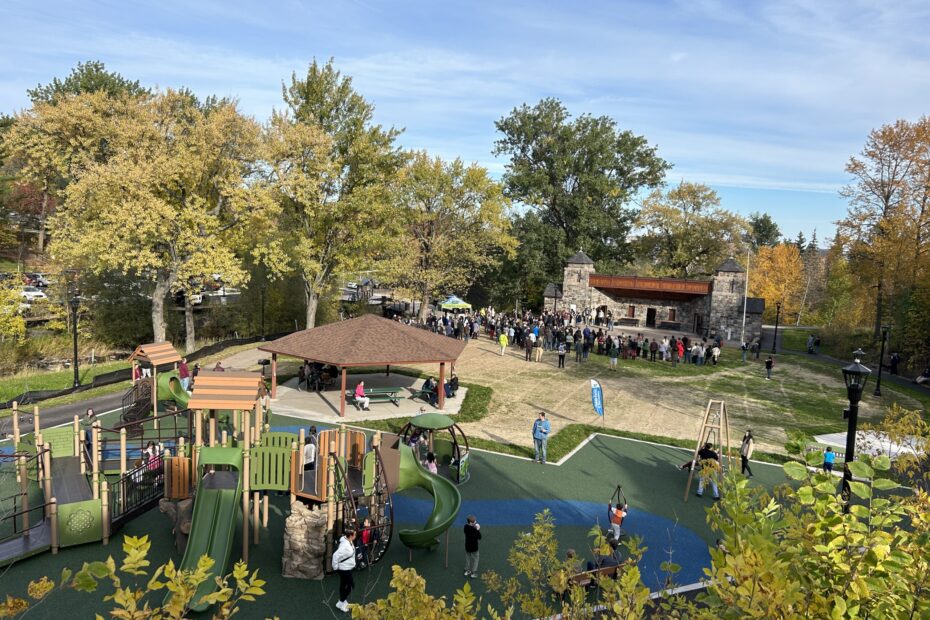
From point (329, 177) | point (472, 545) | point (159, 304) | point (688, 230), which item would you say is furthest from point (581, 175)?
point (472, 545)

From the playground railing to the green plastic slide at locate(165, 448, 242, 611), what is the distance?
6.82 ft

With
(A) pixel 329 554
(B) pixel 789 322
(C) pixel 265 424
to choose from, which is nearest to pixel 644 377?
(C) pixel 265 424

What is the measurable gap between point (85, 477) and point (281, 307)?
2873 cm

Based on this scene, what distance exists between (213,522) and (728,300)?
37.7 meters

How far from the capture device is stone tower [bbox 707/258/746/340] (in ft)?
130

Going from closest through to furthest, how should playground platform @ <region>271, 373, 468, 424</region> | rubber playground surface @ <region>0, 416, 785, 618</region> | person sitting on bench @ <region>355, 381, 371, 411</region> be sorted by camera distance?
rubber playground surface @ <region>0, 416, 785, 618</region>
playground platform @ <region>271, 373, 468, 424</region>
person sitting on bench @ <region>355, 381, 371, 411</region>

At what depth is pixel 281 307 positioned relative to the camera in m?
40.9

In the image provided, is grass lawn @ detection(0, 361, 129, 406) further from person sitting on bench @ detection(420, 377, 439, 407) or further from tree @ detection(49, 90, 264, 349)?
person sitting on bench @ detection(420, 377, 439, 407)

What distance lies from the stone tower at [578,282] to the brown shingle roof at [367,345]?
2354 centimetres

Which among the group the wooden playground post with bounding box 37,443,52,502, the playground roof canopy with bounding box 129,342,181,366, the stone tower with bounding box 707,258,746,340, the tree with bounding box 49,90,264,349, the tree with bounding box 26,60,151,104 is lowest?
the wooden playground post with bounding box 37,443,52,502

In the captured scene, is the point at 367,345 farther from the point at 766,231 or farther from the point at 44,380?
the point at 766,231

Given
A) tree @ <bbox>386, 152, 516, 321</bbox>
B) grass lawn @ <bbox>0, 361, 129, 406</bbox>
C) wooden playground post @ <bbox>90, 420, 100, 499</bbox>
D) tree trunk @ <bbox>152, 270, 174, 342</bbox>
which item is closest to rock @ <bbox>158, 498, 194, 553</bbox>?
wooden playground post @ <bbox>90, 420, 100, 499</bbox>

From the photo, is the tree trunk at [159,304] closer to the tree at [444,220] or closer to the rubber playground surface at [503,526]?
the tree at [444,220]

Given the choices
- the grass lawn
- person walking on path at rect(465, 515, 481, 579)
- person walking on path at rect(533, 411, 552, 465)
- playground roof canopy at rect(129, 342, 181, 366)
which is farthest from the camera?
the grass lawn
